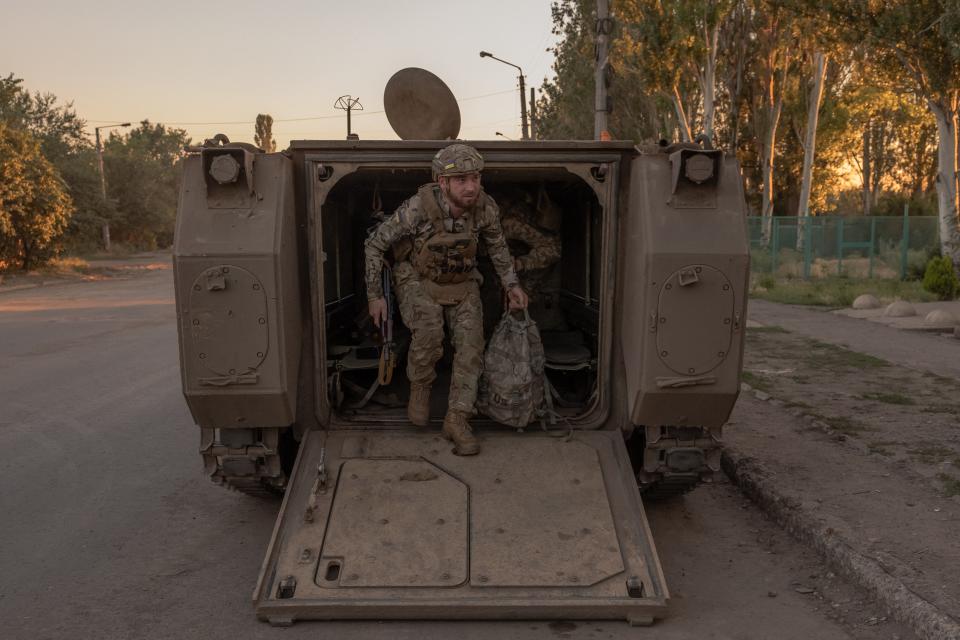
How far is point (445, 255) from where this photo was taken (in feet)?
15.5

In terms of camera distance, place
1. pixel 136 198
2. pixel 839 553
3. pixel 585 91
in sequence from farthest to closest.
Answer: pixel 136 198, pixel 585 91, pixel 839 553

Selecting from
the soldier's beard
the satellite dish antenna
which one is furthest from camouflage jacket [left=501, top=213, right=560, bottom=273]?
the soldier's beard

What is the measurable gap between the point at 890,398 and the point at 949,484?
270 centimetres

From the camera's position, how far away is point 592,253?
627cm

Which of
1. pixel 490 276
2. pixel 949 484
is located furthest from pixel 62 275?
pixel 949 484

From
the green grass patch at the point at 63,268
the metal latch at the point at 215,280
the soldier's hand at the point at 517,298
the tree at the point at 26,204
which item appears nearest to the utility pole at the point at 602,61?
the soldier's hand at the point at 517,298

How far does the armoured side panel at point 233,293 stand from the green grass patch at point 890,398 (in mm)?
5546

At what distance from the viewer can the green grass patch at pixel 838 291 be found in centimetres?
1734

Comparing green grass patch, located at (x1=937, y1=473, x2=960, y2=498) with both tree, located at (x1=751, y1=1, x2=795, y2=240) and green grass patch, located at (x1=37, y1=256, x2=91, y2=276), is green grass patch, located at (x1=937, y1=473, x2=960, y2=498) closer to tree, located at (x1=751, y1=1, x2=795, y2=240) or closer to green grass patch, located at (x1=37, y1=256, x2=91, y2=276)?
tree, located at (x1=751, y1=1, x2=795, y2=240)

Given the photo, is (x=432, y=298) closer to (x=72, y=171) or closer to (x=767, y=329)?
(x=767, y=329)

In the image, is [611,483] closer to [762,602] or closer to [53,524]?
[762,602]

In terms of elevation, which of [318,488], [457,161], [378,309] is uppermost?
[457,161]

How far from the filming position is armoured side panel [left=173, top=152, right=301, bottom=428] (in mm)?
3980

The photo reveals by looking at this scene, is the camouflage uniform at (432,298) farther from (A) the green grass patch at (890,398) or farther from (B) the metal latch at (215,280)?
(A) the green grass patch at (890,398)
